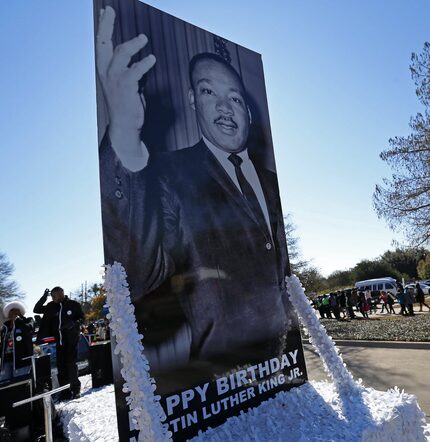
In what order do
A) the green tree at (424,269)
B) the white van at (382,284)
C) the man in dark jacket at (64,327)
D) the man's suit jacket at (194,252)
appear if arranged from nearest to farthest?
the man's suit jacket at (194,252) → the man in dark jacket at (64,327) → the white van at (382,284) → the green tree at (424,269)

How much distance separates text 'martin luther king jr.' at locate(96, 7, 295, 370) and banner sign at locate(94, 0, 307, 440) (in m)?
0.01

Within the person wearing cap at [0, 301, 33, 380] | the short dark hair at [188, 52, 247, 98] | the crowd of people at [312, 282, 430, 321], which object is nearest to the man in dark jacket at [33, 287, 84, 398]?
the person wearing cap at [0, 301, 33, 380]

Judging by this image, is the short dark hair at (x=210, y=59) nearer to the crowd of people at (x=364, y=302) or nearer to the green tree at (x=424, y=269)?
the crowd of people at (x=364, y=302)

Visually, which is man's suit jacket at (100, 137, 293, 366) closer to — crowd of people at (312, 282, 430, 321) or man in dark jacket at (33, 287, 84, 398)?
man in dark jacket at (33, 287, 84, 398)

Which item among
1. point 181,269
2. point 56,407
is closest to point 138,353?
point 181,269

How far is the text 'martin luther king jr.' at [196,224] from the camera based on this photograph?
115 inches

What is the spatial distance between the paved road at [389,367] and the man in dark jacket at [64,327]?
4363 millimetres

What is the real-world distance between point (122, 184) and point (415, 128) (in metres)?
14.8

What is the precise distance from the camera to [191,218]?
341 cm

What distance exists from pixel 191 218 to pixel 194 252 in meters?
0.32

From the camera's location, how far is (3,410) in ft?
12.4

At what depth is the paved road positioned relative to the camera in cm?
579

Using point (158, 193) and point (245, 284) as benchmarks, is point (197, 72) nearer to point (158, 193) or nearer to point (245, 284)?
point (158, 193)

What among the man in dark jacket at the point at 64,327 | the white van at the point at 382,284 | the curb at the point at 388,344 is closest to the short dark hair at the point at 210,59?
the man in dark jacket at the point at 64,327
